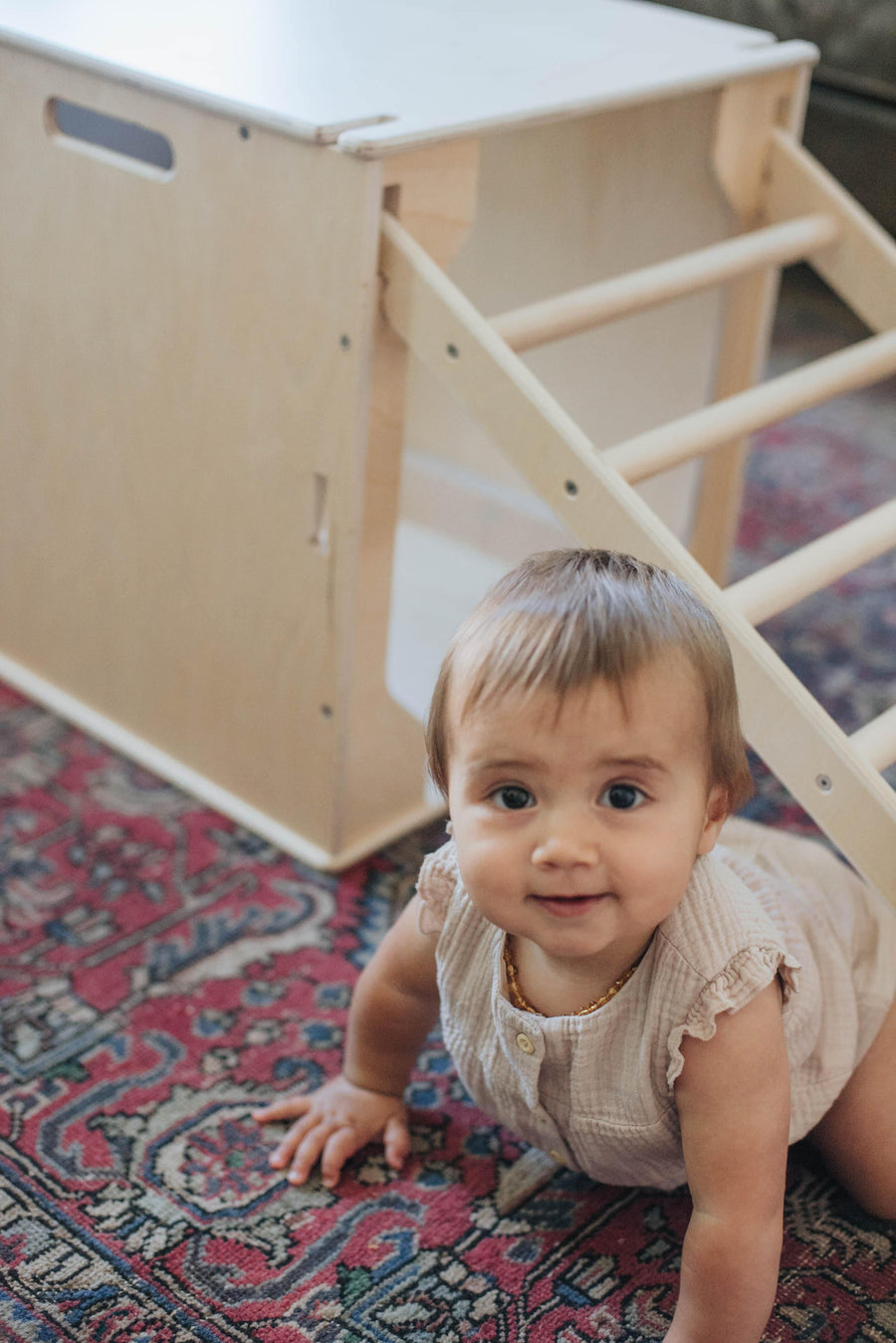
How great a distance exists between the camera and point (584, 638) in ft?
2.13

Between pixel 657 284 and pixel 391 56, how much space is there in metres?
0.29

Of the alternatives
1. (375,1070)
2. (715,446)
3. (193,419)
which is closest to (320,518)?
(193,419)

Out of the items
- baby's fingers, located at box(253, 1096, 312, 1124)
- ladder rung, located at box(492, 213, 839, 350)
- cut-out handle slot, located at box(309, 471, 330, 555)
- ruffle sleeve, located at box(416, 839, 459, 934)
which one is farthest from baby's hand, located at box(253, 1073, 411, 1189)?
ladder rung, located at box(492, 213, 839, 350)

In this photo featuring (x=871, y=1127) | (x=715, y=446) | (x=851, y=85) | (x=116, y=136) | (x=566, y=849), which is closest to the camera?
(x=566, y=849)

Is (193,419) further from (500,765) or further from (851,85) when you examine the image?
(851,85)

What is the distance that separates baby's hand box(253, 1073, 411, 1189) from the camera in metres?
0.88

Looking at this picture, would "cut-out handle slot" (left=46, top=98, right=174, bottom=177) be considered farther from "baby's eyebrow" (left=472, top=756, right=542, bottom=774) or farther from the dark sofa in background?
the dark sofa in background

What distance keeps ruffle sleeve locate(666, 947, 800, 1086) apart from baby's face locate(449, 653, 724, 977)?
0.06 metres

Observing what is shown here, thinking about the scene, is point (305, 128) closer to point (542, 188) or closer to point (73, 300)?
point (73, 300)

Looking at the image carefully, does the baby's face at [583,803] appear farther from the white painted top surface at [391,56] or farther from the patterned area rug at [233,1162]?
the white painted top surface at [391,56]

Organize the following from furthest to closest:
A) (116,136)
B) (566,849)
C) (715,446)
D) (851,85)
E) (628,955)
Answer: (851,85), (116,136), (715,446), (628,955), (566,849)

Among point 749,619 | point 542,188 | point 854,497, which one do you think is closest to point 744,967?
point 749,619

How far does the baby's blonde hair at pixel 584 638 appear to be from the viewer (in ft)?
2.13

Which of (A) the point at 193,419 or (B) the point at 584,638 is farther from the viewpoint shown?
(A) the point at 193,419
